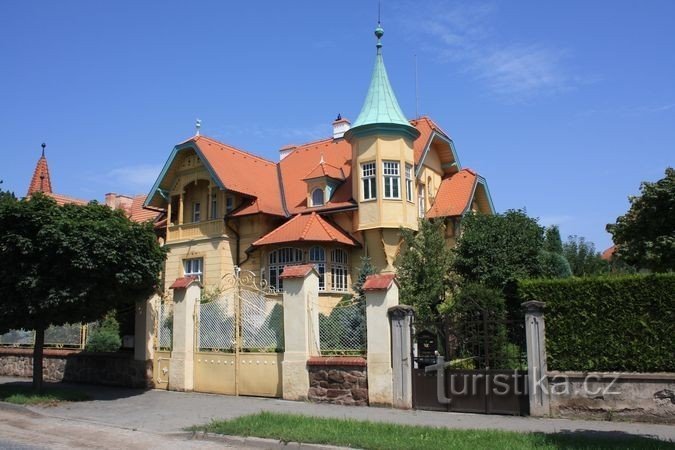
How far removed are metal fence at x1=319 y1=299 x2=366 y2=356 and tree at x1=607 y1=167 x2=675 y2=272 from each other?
1526 centimetres

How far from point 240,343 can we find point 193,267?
42.8 ft

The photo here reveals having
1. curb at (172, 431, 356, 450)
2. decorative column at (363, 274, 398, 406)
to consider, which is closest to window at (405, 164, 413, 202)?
decorative column at (363, 274, 398, 406)

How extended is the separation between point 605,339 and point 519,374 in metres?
1.73

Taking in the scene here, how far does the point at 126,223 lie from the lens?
596 inches

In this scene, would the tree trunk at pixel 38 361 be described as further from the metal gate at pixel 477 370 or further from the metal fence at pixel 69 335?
the metal gate at pixel 477 370

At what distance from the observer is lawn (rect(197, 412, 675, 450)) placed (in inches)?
332

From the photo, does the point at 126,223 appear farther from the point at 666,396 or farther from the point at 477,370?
the point at 666,396

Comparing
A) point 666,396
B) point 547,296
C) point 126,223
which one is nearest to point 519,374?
point 547,296

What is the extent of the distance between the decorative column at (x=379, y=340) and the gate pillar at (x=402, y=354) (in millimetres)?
109

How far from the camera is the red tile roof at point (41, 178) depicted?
127ft

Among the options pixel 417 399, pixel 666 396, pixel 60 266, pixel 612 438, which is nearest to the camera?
pixel 612 438

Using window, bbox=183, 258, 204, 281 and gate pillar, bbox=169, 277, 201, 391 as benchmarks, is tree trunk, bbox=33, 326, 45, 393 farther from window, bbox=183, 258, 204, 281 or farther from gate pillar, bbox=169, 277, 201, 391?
window, bbox=183, 258, 204, 281

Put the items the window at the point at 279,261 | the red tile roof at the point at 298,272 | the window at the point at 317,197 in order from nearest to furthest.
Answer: the red tile roof at the point at 298,272 → the window at the point at 279,261 → the window at the point at 317,197

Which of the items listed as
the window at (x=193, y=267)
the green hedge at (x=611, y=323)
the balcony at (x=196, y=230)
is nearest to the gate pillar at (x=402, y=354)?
the green hedge at (x=611, y=323)
